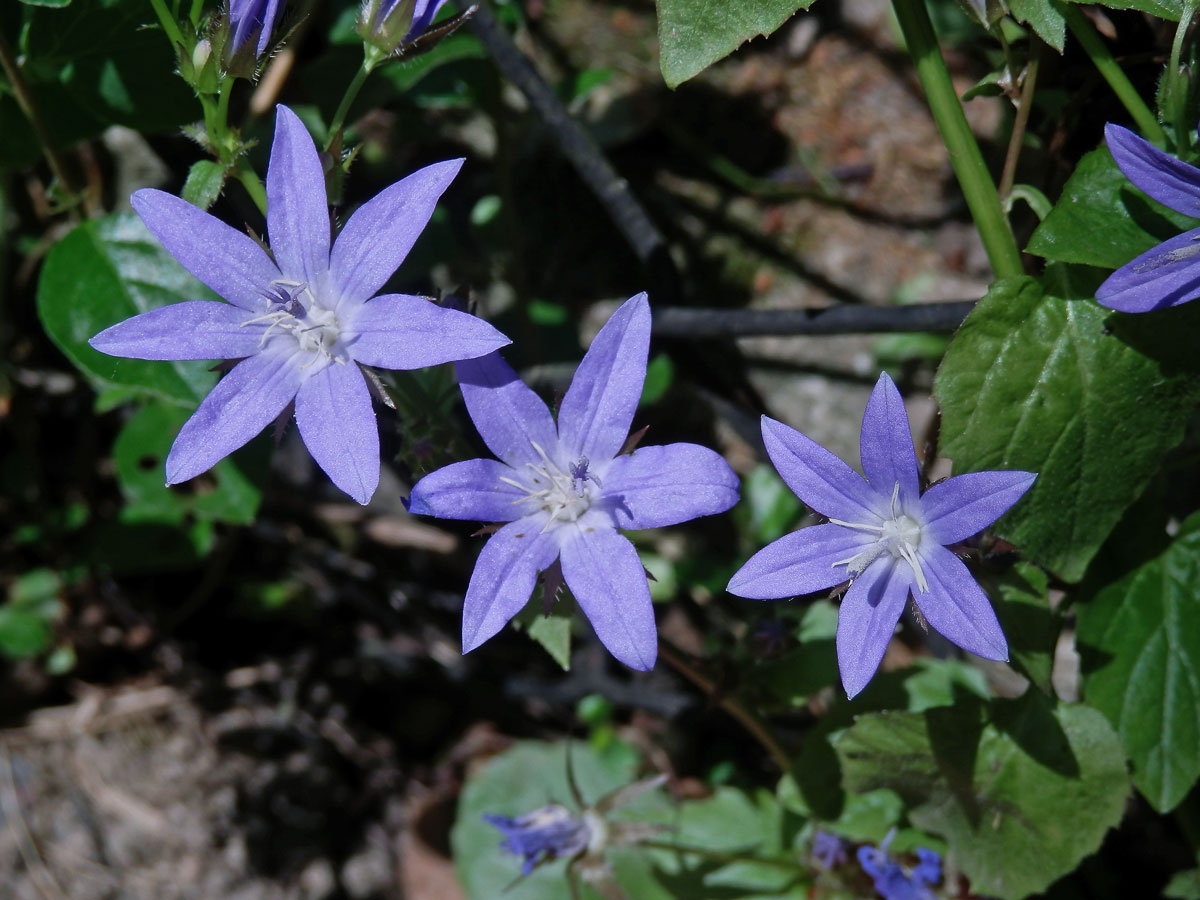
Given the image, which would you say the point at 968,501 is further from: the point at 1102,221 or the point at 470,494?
the point at 470,494

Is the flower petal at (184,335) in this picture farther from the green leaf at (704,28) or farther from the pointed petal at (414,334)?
the green leaf at (704,28)

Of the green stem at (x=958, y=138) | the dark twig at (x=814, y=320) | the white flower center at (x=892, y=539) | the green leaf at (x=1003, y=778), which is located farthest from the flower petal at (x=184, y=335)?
the green leaf at (x=1003, y=778)

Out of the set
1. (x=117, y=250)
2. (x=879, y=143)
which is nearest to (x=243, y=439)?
(x=117, y=250)

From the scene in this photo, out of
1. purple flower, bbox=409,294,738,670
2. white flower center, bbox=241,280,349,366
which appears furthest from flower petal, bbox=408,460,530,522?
white flower center, bbox=241,280,349,366

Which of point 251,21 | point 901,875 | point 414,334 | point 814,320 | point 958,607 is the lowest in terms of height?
point 901,875

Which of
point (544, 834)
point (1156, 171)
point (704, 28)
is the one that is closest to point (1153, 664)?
point (1156, 171)

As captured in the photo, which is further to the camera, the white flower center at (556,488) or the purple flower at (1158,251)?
the white flower center at (556,488)
